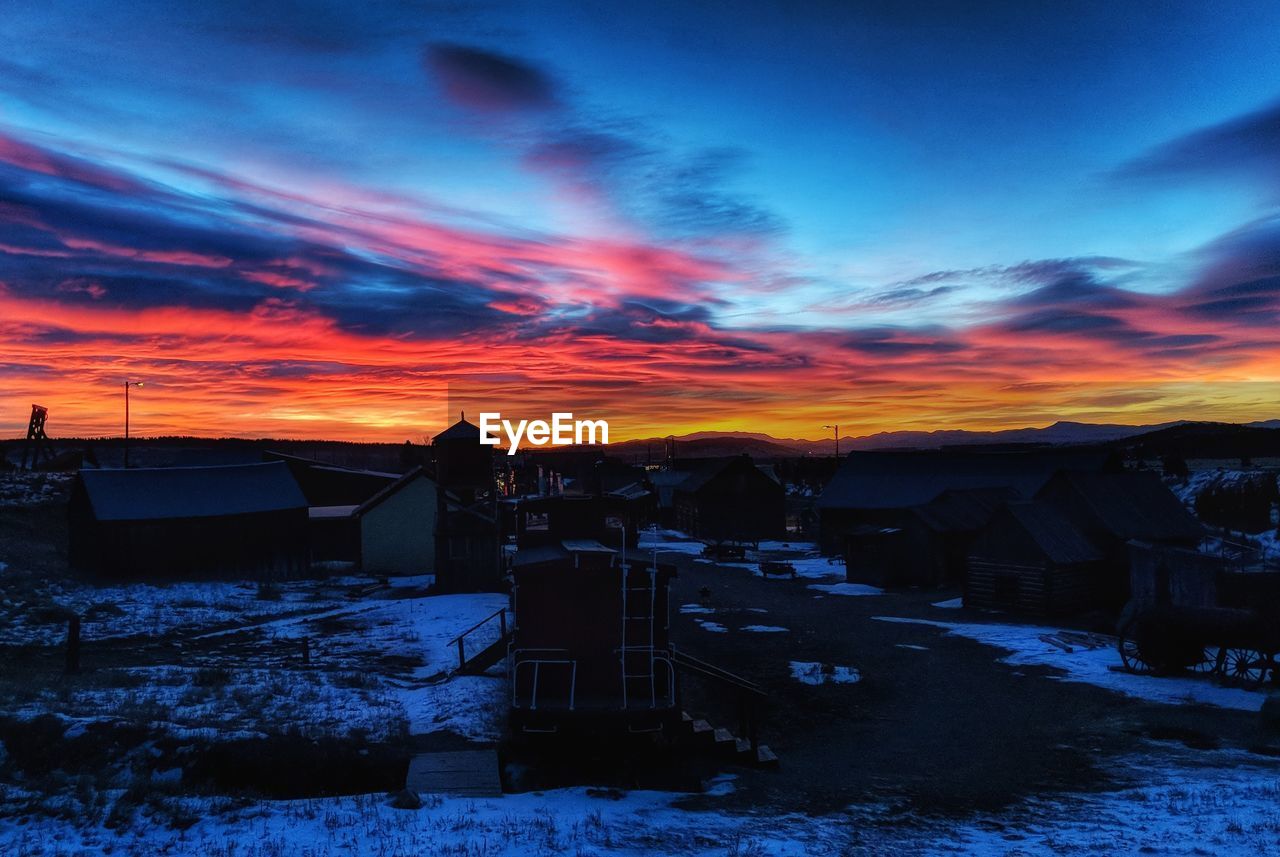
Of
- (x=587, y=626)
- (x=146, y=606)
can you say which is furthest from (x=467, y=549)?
(x=587, y=626)

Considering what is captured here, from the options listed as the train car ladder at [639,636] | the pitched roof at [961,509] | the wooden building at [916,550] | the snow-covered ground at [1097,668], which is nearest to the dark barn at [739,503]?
the pitched roof at [961,509]

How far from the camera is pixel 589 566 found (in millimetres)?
17562

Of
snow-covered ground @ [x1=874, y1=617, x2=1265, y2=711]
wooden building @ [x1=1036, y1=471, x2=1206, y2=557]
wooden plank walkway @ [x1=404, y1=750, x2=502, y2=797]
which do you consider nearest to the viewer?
wooden plank walkway @ [x1=404, y1=750, x2=502, y2=797]

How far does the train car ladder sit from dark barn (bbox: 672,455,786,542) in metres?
48.2

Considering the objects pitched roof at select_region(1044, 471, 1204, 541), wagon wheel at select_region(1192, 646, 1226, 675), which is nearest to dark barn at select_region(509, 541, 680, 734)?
wagon wheel at select_region(1192, 646, 1226, 675)

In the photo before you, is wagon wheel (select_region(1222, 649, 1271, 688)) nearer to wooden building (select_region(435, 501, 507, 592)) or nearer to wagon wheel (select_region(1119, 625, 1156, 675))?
wagon wheel (select_region(1119, 625, 1156, 675))

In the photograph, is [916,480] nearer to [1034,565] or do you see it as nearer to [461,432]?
[1034,565]

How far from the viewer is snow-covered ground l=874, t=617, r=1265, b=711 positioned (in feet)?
68.1

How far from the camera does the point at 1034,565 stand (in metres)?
33.9

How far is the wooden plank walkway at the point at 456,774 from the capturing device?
1367cm

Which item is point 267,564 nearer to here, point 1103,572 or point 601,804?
point 601,804

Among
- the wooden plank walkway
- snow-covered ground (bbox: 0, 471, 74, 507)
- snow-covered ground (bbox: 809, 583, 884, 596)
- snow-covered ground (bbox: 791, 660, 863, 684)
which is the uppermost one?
snow-covered ground (bbox: 0, 471, 74, 507)

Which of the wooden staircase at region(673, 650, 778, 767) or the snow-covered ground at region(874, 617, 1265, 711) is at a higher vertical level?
the wooden staircase at region(673, 650, 778, 767)

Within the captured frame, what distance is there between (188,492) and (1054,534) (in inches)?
1705
